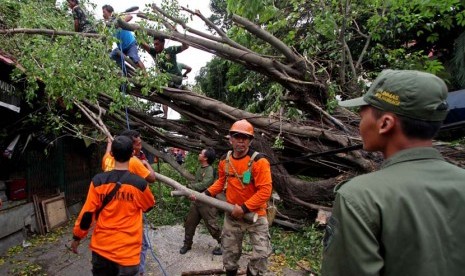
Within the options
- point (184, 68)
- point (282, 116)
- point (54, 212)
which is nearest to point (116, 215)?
point (282, 116)

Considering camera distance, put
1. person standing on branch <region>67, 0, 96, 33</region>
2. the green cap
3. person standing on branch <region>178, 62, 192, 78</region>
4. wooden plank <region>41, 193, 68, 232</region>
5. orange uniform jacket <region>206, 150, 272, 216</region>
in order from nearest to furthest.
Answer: the green cap → orange uniform jacket <region>206, 150, 272, 216</region> → person standing on branch <region>67, 0, 96, 33</region> → wooden plank <region>41, 193, 68, 232</region> → person standing on branch <region>178, 62, 192, 78</region>

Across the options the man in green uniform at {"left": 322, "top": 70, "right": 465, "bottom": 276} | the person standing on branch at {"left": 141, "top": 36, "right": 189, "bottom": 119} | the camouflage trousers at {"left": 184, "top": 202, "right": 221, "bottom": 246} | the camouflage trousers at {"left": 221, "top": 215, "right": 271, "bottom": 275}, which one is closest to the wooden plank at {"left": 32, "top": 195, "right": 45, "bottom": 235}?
the person standing on branch at {"left": 141, "top": 36, "right": 189, "bottom": 119}

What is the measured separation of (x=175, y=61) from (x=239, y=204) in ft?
13.9

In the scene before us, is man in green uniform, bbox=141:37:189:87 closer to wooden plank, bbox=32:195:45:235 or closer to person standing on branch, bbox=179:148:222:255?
person standing on branch, bbox=179:148:222:255

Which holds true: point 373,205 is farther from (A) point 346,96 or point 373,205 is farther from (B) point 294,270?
(A) point 346,96

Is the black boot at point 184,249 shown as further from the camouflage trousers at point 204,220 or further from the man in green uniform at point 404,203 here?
the man in green uniform at point 404,203

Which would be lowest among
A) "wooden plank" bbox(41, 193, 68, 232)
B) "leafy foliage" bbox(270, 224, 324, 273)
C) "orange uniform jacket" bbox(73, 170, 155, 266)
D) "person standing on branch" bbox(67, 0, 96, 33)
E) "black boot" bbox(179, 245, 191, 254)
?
"leafy foliage" bbox(270, 224, 324, 273)

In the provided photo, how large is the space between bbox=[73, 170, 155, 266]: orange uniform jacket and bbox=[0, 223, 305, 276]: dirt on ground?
5.48 ft

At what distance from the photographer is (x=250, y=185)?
12.4 feet

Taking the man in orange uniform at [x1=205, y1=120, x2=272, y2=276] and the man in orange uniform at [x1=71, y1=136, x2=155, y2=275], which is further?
the man in orange uniform at [x1=205, y1=120, x2=272, y2=276]

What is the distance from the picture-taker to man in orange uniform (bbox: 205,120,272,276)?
3.69 m

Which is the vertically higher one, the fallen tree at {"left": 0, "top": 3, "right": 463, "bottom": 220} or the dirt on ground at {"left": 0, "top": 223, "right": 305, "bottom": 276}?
the fallen tree at {"left": 0, "top": 3, "right": 463, "bottom": 220}

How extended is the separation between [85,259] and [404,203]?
223 inches

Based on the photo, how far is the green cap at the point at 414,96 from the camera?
114 cm
